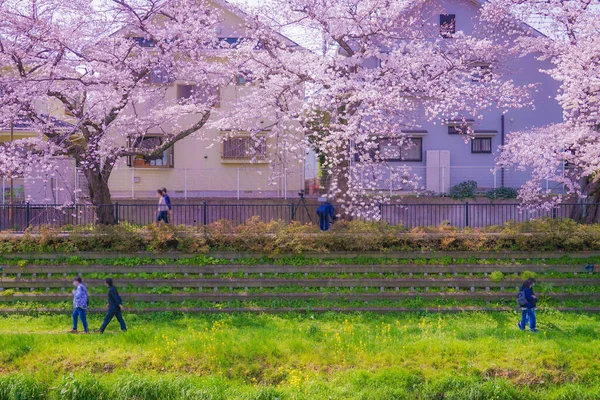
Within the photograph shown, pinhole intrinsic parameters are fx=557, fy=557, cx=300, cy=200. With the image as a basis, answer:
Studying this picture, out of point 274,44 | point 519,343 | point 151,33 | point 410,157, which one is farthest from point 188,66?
point 519,343

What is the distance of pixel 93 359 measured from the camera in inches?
419

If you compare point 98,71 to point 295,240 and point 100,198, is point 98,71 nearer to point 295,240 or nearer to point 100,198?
point 100,198

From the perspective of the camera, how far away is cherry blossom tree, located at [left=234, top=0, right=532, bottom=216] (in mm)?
15344

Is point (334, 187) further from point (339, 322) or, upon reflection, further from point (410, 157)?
point (410, 157)

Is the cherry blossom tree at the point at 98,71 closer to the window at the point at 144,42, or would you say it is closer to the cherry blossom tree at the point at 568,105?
the window at the point at 144,42

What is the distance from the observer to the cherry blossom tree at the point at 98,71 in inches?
589

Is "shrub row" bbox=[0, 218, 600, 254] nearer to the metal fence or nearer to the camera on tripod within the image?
the metal fence

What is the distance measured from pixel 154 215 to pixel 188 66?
201 inches

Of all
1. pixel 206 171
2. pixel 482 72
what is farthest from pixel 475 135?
pixel 206 171

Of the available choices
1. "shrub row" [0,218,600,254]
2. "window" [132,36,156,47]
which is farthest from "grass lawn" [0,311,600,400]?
"window" [132,36,156,47]

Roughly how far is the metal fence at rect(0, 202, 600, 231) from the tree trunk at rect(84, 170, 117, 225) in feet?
0.19

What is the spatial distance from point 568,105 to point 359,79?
21.3 ft

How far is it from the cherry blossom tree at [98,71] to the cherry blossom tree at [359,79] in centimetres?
187

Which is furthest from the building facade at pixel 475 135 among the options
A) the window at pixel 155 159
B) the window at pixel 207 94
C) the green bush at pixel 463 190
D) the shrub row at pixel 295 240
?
the window at pixel 155 159
